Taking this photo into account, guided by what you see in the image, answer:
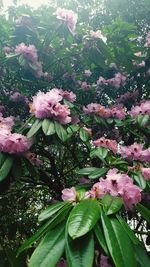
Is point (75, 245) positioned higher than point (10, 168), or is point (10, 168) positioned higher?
point (75, 245)

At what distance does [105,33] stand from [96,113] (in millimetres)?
765

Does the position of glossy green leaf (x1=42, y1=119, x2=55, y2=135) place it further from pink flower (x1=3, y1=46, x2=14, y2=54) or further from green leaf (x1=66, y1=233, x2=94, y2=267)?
pink flower (x1=3, y1=46, x2=14, y2=54)

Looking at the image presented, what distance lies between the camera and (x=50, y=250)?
1.09 metres

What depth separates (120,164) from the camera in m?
2.12

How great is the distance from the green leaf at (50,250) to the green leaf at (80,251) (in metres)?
0.03

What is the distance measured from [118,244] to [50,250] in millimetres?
202

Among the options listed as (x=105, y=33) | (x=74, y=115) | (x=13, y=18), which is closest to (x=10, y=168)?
(x=74, y=115)

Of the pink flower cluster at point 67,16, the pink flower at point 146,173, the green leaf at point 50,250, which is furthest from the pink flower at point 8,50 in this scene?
the green leaf at point 50,250

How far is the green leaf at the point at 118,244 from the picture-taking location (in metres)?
1.03

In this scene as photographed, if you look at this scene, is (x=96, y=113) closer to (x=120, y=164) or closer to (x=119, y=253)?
(x=120, y=164)

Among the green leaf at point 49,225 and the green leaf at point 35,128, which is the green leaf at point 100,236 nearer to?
the green leaf at point 49,225

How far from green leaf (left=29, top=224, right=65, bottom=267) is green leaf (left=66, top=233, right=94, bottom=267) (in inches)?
1.2

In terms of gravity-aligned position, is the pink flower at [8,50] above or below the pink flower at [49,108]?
above

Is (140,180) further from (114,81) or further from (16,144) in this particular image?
(114,81)
